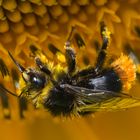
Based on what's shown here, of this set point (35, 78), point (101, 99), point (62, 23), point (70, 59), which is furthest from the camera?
point (62, 23)

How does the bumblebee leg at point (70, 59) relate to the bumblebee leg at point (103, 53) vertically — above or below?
above

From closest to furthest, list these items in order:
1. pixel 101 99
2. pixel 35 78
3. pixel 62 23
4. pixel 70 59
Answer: pixel 101 99 → pixel 35 78 → pixel 70 59 → pixel 62 23

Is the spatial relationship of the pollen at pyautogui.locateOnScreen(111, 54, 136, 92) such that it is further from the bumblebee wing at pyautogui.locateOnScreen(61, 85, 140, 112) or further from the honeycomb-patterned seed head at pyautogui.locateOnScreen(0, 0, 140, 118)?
the honeycomb-patterned seed head at pyautogui.locateOnScreen(0, 0, 140, 118)

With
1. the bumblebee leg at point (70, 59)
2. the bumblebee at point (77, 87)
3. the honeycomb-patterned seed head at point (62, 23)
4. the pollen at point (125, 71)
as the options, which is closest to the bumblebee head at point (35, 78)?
the bumblebee at point (77, 87)

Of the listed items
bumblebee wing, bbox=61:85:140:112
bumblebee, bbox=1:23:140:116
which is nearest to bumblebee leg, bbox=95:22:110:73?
bumblebee, bbox=1:23:140:116

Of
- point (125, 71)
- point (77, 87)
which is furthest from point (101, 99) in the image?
point (125, 71)

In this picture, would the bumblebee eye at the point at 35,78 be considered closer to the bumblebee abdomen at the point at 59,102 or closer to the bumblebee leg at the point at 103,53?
the bumblebee abdomen at the point at 59,102

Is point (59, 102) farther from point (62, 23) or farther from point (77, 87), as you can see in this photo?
point (62, 23)
